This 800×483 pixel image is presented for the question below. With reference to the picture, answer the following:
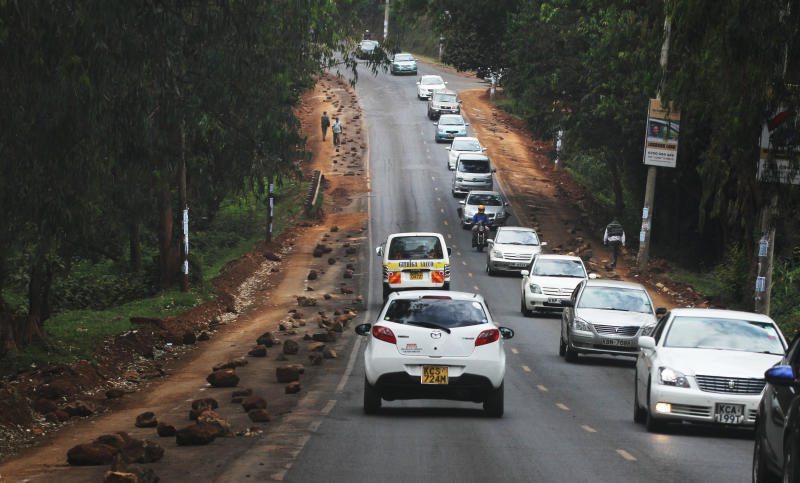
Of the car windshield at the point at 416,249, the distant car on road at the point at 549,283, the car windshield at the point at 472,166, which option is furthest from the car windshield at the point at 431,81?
the car windshield at the point at 416,249

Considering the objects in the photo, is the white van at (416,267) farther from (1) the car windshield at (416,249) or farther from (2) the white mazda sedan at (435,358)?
(2) the white mazda sedan at (435,358)

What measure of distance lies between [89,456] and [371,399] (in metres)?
4.35

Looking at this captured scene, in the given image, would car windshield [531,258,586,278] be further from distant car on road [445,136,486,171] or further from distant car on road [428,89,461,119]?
distant car on road [428,89,461,119]

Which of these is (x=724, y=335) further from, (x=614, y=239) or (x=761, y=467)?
(x=614, y=239)

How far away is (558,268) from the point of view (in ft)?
102

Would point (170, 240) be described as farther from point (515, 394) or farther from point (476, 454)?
point (476, 454)

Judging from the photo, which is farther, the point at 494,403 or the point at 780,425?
the point at 494,403

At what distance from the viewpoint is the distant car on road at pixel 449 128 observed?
242ft

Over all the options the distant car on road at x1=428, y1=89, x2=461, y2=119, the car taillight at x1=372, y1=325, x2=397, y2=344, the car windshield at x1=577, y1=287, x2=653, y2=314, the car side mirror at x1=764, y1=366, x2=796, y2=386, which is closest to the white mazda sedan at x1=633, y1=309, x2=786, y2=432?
the car taillight at x1=372, y1=325, x2=397, y2=344

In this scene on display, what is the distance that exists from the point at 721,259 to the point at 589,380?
2550 centimetres

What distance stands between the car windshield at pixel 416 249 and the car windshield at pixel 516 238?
9.95 metres

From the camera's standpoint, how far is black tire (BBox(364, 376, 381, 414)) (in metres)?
15.6

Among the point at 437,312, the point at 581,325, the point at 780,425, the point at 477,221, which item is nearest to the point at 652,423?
the point at 437,312

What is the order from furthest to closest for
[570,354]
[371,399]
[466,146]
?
[466,146], [570,354], [371,399]
